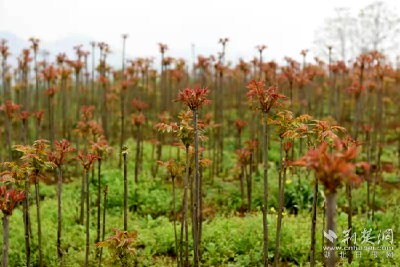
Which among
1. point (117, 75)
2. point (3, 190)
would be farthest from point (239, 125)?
point (117, 75)

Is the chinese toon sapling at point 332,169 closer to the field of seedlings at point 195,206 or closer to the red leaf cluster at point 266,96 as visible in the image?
the field of seedlings at point 195,206

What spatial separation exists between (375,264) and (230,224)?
254 cm

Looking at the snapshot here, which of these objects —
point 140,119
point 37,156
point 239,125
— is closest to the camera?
point 37,156

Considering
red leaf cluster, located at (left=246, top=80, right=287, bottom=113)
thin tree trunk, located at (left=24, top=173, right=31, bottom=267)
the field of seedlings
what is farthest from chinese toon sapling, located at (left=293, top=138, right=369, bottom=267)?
thin tree trunk, located at (left=24, top=173, right=31, bottom=267)

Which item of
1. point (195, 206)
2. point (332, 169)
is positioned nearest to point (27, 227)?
point (195, 206)

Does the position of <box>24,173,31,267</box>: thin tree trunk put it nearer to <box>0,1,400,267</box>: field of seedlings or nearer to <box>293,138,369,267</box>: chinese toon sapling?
<box>0,1,400,267</box>: field of seedlings

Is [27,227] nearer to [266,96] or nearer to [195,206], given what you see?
[195,206]

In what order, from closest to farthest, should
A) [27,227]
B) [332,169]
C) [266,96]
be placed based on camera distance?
1. [332,169]
2. [266,96]
3. [27,227]

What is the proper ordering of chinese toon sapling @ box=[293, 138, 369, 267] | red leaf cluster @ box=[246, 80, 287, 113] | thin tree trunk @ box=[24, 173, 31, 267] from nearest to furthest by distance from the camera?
chinese toon sapling @ box=[293, 138, 369, 267] → red leaf cluster @ box=[246, 80, 287, 113] → thin tree trunk @ box=[24, 173, 31, 267]

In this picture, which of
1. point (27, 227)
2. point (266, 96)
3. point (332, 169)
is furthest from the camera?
point (27, 227)

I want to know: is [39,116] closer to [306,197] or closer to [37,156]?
[37,156]

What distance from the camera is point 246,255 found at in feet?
18.3

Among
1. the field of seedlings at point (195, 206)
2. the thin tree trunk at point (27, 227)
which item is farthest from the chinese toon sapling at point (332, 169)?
the thin tree trunk at point (27, 227)

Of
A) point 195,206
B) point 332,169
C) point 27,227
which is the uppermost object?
point 332,169
